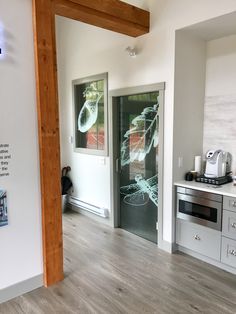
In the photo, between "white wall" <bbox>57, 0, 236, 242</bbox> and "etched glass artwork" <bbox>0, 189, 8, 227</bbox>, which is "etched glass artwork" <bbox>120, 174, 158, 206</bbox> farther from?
"etched glass artwork" <bbox>0, 189, 8, 227</bbox>

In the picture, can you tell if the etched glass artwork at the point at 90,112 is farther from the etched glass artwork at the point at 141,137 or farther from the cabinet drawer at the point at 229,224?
the cabinet drawer at the point at 229,224

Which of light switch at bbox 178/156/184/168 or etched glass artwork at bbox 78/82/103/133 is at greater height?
etched glass artwork at bbox 78/82/103/133

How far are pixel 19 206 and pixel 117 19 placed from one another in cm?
226

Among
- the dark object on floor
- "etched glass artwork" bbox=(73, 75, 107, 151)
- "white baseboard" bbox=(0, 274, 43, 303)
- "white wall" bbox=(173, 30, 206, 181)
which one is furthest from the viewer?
the dark object on floor

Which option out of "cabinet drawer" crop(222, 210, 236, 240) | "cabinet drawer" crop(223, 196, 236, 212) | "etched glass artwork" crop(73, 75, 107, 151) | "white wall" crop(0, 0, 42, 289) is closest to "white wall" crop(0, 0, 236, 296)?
"white wall" crop(0, 0, 42, 289)

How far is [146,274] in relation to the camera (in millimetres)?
2912

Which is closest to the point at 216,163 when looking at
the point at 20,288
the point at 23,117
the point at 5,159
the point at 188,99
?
the point at 188,99

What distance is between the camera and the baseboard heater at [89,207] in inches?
170

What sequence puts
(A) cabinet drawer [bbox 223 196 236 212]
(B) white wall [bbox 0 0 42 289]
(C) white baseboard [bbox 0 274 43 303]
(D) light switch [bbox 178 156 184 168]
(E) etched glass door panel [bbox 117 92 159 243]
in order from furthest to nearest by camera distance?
(E) etched glass door panel [bbox 117 92 159 243] < (D) light switch [bbox 178 156 184 168] < (A) cabinet drawer [bbox 223 196 236 212] < (C) white baseboard [bbox 0 274 43 303] < (B) white wall [bbox 0 0 42 289]

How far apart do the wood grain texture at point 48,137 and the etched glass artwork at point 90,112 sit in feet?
5.32

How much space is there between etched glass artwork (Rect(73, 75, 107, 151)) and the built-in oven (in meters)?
1.63

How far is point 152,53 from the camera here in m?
3.35

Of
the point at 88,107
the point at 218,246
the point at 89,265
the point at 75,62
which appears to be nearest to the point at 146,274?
the point at 89,265

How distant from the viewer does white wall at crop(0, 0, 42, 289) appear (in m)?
2.35
